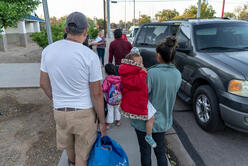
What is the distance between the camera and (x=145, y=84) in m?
1.83

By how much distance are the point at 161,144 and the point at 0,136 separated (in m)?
2.90

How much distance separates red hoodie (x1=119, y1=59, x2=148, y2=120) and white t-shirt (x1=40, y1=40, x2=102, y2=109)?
29 centimetres

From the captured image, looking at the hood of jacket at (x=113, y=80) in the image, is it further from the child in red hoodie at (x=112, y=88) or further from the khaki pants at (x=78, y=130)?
the khaki pants at (x=78, y=130)

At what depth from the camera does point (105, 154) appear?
73.2 inches

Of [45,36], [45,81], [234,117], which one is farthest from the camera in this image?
[45,36]

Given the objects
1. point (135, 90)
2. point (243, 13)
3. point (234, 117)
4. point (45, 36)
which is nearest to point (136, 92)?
point (135, 90)

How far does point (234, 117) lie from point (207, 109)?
0.60 meters

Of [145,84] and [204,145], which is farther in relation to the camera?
[204,145]

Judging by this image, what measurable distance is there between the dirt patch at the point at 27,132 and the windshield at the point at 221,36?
3402mm

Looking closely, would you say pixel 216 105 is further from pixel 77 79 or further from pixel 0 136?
pixel 0 136

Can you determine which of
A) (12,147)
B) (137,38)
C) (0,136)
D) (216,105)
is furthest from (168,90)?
(137,38)

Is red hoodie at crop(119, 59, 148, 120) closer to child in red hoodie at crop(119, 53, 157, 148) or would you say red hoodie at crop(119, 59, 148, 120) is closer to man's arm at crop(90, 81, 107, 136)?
child in red hoodie at crop(119, 53, 157, 148)

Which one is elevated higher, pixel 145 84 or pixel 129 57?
pixel 129 57

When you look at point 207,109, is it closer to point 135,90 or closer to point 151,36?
point 135,90
